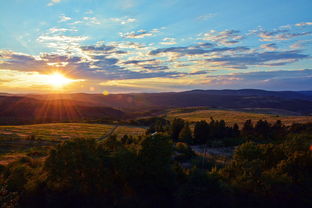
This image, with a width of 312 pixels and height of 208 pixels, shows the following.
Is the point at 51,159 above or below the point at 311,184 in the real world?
above

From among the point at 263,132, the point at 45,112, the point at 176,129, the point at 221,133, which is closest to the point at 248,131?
the point at 263,132

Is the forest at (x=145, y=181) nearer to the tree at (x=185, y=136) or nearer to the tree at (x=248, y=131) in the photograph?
the tree at (x=185, y=136)

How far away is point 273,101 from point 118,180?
498 feet

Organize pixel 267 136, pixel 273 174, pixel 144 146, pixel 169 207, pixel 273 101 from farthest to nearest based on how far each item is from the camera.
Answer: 1. pixel 273 101
2. pixel 267 136
3. pixel 144 146
4. pixel 273 174
5. pixel 169 207

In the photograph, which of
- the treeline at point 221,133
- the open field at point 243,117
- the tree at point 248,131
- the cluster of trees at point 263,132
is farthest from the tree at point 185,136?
the open field at point 243,117

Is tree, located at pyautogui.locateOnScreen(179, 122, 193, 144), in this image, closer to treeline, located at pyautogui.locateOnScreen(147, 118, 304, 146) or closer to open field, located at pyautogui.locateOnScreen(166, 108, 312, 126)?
treeline, located at pyautogui.locateOnScreen(147, 118, 304, 146)

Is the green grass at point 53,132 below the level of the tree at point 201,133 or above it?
below

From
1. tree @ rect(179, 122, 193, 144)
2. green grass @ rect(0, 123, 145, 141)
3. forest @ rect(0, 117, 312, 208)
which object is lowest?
green grass @ rect(0, 123, 145, 141)

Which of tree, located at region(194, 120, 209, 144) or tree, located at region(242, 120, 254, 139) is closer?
tree, located at region(194, 120, 209, 144)

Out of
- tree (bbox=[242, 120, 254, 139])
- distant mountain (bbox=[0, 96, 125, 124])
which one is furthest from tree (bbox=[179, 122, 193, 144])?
distant mountain (bbox=[0, 96, 125, 124])

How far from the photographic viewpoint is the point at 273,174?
12984 mm

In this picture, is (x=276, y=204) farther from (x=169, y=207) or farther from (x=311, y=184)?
(x=169, y=207)

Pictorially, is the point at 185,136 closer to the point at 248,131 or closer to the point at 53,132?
the point at 248,131

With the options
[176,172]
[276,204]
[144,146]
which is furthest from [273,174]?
[144,146]
